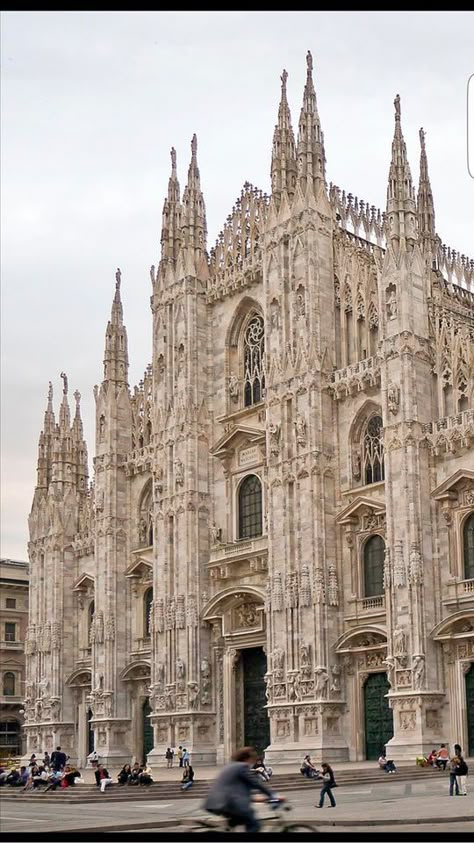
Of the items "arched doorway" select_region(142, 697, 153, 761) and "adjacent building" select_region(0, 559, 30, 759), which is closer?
"arched doorway" select_region(142, 697, 153, 761)

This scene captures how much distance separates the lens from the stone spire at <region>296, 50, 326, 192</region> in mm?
40469

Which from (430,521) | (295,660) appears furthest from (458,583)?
(295,660)

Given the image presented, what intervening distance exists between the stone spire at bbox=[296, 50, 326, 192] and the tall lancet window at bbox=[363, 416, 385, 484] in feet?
30.5

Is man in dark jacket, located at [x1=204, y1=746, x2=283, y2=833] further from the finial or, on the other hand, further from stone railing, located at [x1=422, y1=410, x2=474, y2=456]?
the finial

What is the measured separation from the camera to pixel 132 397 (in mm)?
49812

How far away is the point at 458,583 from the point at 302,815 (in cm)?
1376

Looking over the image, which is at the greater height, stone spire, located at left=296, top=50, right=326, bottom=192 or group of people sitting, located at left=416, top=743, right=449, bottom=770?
stone spire, located at left=296, top=50, right=326, bottom=192

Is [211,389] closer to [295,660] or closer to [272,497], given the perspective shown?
[272,497]

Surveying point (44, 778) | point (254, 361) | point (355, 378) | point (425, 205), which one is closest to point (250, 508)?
point (254, 361)

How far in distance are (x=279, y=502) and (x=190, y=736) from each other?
961 centimetres

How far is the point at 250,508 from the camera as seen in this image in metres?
41.8

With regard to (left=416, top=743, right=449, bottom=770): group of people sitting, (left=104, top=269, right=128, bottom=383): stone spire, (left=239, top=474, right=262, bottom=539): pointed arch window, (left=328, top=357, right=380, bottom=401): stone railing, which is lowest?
(left=416, top=743, right=449, bottom=770): group of people sitting

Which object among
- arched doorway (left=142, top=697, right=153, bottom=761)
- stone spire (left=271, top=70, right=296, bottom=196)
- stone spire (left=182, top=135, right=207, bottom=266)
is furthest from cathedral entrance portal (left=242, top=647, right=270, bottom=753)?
stone spire (left=271, top=70, right=296, bottom=196)

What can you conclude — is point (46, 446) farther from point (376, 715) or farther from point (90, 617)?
point (376, 715)
